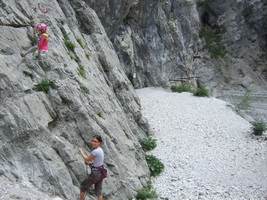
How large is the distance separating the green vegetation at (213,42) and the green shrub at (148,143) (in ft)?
95.5

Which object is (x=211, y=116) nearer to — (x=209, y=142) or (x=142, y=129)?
(x=209, y=142)

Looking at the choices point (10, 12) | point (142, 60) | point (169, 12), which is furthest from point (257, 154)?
point (169, 12)

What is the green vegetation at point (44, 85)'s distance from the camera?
8688mm

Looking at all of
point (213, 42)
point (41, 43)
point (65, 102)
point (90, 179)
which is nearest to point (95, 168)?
point (90, 179)

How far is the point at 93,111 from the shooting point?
1012 centimetres

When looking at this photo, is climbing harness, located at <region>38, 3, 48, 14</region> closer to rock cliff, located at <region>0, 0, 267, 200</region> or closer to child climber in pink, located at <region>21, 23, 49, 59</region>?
rock cliff, located at <region>0, 0, 267, 200</region>

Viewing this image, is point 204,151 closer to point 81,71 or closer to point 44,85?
point 81,71

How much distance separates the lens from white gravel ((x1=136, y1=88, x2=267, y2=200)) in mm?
11406

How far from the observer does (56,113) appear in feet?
28.7

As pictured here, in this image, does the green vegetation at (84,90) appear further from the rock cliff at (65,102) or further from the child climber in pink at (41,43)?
the child climber in pink at (41,43)

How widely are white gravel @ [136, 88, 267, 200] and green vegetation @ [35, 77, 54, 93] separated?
5.67 meters

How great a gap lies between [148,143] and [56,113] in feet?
23.6

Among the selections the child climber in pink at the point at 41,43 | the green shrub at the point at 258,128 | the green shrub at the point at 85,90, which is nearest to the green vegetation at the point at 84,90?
the green shrub at the point at 85,90

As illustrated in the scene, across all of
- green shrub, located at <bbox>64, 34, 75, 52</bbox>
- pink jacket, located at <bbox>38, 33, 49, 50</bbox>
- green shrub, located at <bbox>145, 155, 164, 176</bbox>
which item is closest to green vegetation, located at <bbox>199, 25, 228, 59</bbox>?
green shrub, located at <bbox>145, 155, 164, 176</bbox>
